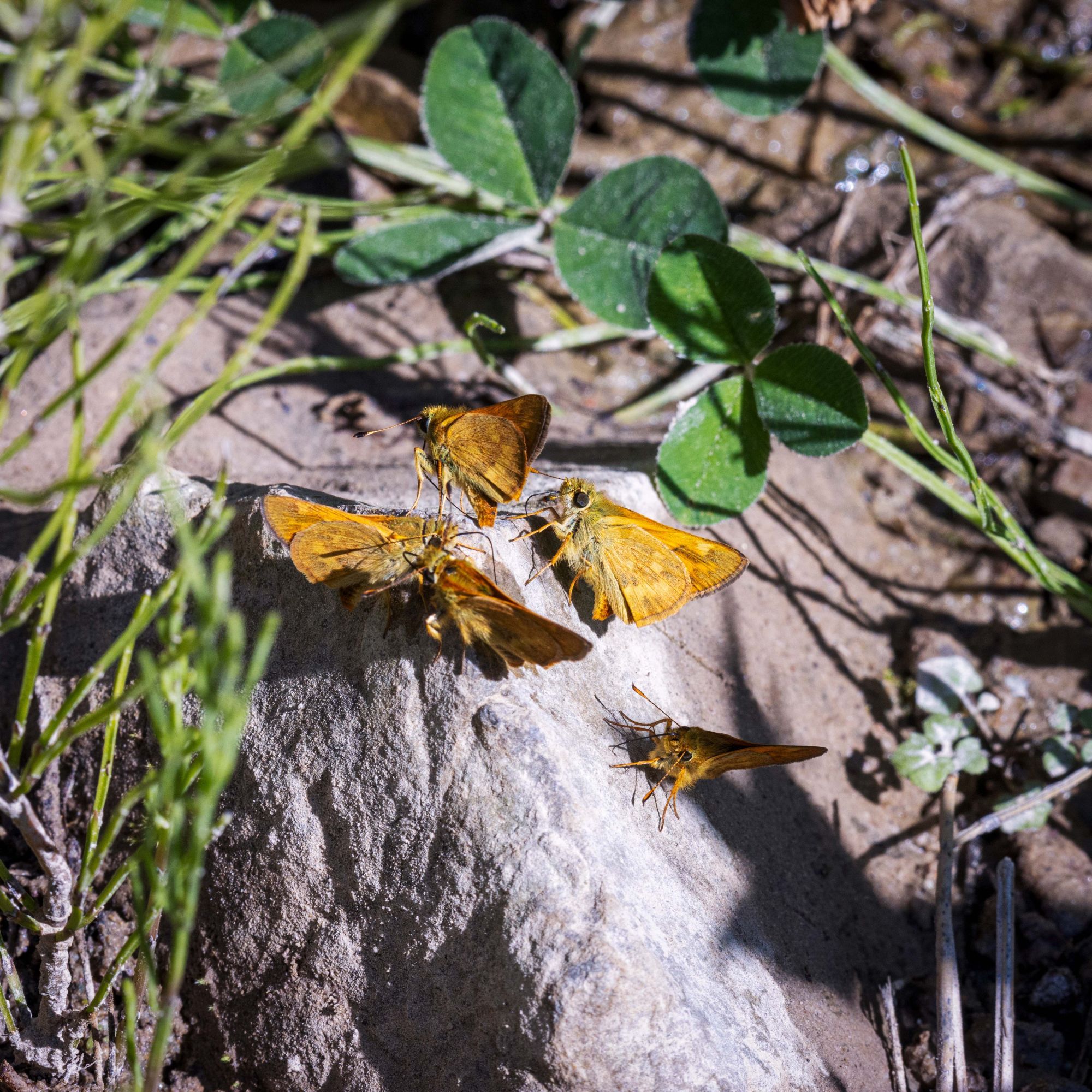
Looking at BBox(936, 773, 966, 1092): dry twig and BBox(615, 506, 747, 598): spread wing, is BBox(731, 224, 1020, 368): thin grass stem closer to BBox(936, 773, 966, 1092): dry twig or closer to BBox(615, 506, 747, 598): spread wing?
BBox(615, 506, 747, 598): spread wing

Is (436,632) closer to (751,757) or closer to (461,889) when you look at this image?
(461,889)

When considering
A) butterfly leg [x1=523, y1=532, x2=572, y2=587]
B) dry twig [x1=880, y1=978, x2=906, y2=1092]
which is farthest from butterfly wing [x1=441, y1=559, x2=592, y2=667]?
dry twig [x1=880, y1=978, x2=906, y2=1092]

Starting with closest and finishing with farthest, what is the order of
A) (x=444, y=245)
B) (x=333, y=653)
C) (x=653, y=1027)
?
1. (x=653, y=1027)
2. (x=333, y=653)
3. (x=444, y=245)

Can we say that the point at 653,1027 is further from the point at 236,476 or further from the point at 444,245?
the point at 444,245

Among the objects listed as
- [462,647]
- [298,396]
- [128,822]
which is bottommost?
[128,822]

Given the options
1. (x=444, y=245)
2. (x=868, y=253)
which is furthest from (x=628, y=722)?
(x=868, y=253)

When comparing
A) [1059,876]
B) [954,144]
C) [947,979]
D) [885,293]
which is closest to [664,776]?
[947,979]

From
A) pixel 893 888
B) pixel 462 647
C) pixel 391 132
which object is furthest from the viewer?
pixel 391 132
